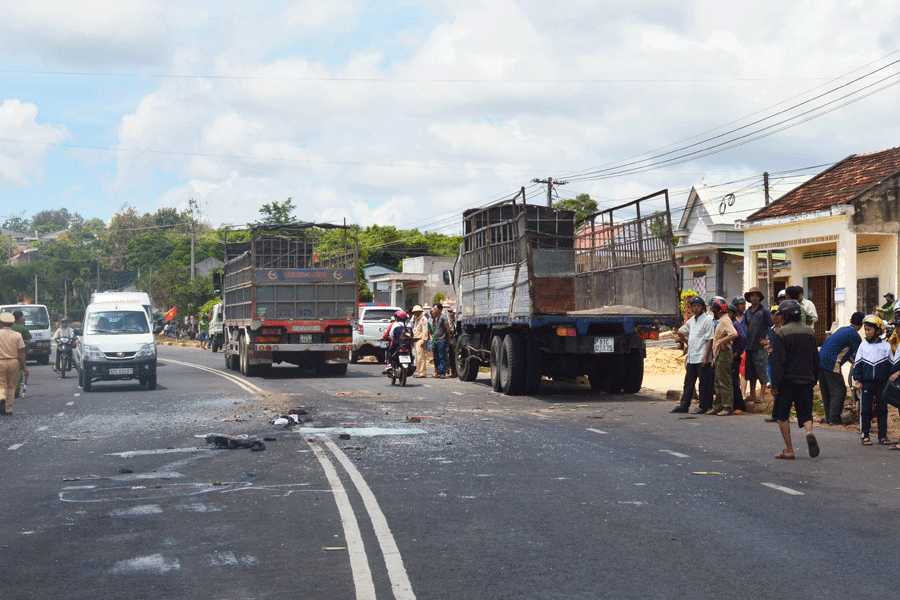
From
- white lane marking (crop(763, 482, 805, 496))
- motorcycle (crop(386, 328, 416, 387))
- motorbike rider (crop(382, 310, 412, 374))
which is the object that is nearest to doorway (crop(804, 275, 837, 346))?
motorbike rider (crop(382, 310, 412, 374))

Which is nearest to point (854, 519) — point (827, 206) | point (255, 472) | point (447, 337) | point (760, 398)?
point (255, 472)

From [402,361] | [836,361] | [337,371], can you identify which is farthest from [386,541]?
[337,371]

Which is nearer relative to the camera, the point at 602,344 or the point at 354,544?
the point at 354,544

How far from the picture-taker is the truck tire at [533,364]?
1702 centimetres

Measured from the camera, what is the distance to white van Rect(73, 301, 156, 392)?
765 inches

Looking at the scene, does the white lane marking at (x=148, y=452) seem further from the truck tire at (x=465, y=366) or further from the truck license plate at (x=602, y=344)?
the truck tire at (x=465, y=366)

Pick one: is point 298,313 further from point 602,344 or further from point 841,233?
point 841,233

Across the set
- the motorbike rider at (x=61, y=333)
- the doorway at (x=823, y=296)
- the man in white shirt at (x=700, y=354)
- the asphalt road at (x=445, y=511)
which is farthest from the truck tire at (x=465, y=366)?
the doorway at (x=823, y=296)

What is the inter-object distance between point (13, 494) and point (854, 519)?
22.0ft

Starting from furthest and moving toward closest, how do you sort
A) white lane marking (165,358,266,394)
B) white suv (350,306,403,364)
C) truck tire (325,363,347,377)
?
white suv (350,306,403,364), truck tire (325,363,347,377), white lane marking (165,358,266,394)

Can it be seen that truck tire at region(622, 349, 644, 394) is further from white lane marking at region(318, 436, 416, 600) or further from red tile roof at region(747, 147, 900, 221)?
red tile roof at region(747, 147, 900, 221)

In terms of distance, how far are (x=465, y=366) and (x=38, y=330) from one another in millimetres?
18075

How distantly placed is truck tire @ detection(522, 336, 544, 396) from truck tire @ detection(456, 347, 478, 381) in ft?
12.2

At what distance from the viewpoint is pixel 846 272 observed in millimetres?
23094
